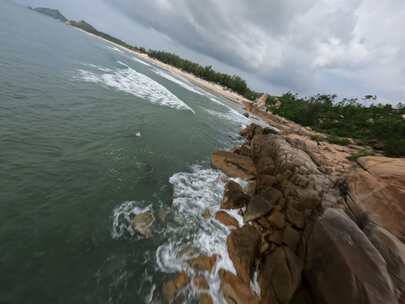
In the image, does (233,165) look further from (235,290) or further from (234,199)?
(235,290)

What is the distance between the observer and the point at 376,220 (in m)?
8.53

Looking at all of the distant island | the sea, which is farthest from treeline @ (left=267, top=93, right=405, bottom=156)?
the sea

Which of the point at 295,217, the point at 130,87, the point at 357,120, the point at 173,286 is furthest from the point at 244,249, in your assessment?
the point at 357,120

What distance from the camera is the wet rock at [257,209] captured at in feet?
31.2

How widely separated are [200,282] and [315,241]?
424 centimetres

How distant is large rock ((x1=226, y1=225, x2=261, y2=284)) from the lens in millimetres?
7179

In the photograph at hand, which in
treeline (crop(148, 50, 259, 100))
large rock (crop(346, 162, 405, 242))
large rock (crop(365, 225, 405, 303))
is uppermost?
large rock (crop(346, 162, 405, 242))

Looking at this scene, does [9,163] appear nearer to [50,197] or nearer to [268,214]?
[50,197]

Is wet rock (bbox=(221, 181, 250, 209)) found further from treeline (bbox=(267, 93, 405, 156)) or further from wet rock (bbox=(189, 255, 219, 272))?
treeline (bbox=(267, 93, 405, 156))

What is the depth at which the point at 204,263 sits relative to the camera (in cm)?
734

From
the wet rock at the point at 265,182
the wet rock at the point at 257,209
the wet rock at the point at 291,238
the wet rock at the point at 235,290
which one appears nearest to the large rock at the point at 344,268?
the wet rock at the point at 291,238

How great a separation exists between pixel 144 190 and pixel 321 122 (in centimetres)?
4967

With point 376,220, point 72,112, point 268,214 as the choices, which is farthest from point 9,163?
point 376,220

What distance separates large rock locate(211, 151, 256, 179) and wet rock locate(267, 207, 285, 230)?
5.37 m
